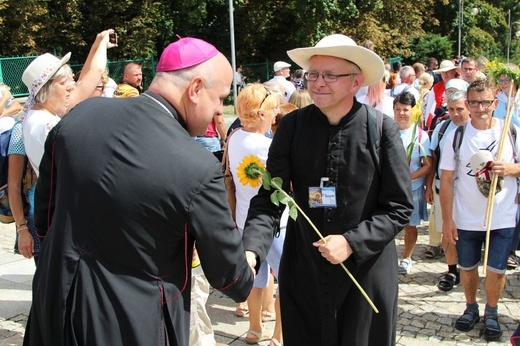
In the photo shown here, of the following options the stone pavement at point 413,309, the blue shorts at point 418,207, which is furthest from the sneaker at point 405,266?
the blue shorts at point 418,207

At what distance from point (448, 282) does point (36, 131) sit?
4.10 m

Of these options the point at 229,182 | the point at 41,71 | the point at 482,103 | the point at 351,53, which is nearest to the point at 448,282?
the point at 482,103

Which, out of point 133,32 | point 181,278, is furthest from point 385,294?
point 133,32

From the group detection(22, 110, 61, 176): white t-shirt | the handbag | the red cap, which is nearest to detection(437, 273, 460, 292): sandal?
the handbag

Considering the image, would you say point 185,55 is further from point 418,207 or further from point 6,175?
point 418,207

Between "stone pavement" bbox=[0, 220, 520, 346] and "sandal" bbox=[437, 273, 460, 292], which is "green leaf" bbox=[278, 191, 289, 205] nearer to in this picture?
"stone pavement" bbox=[0, 220, 520, 346]

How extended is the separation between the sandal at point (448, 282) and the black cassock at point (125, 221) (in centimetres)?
409

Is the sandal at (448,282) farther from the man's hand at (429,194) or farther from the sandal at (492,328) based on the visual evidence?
the sandal at (492,328)

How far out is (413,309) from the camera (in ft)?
16.7

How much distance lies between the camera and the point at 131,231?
1.88 meters

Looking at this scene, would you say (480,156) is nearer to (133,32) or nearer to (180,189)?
(180,189)

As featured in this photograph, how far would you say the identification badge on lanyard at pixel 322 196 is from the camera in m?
2.89

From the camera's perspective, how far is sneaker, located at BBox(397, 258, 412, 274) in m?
6.02

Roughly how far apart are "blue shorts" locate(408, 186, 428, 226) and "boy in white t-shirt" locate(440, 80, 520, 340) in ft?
4.46
